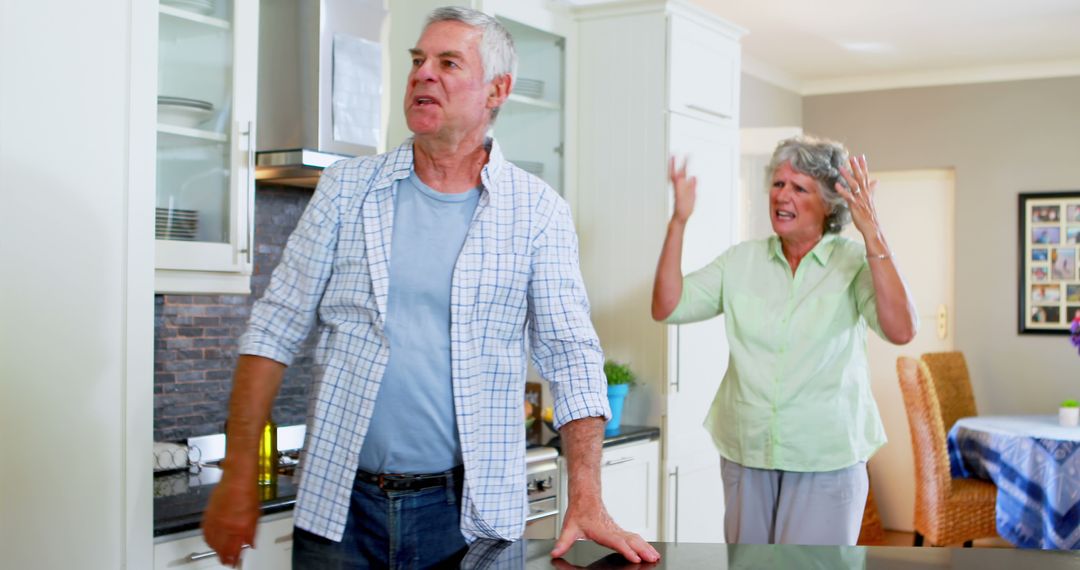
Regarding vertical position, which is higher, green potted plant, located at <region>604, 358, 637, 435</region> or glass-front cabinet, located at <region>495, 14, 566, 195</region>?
glass-front cabinet, located at <region>495, 14, 566, 195</region>

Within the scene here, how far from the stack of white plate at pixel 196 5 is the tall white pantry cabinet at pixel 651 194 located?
1.59 meters

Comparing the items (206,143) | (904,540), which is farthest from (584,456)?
(904,540)

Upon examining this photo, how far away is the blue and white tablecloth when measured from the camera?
4.49 metres

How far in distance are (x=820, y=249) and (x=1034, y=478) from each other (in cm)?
253

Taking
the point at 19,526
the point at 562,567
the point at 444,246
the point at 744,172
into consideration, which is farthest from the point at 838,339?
the point at 744,172

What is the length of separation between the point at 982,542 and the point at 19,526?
5.50 m

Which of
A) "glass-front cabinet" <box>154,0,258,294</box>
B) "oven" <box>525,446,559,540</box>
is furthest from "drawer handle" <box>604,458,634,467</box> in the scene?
"glass-front cabinet" <box>154,0,258,294</box>

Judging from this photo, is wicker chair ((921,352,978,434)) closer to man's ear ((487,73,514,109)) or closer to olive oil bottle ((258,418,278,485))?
olive oil bottle ((258,418,278,485))

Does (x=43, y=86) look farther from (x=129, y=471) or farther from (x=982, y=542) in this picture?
(x=982, y=542)

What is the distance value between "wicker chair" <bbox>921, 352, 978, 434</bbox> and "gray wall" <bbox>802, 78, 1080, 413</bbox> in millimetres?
406

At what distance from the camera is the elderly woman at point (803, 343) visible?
8.35 feet

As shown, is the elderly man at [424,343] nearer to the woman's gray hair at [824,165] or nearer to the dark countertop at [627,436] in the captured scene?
the woman's gray hair at [824,165]

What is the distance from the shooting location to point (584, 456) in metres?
1.71

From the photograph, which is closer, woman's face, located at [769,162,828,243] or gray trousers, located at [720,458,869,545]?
gray trousers, located at [720,458,869,545]
